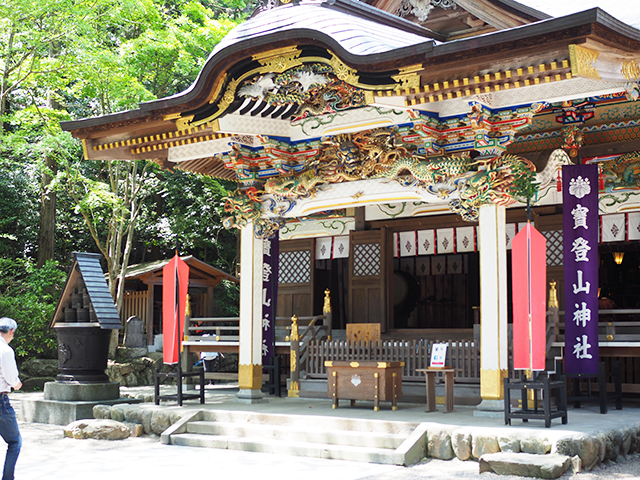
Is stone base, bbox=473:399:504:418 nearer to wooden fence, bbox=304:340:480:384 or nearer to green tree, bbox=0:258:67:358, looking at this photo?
wooden fence, bbox=304:340:480:384

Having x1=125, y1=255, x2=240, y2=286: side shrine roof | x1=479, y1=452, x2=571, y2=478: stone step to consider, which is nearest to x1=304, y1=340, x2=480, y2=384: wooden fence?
x1=479, y1=452, x2=571, y2=478: stone step

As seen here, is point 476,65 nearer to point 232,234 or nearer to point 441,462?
point 441,462

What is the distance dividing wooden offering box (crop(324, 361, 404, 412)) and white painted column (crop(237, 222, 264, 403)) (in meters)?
1.64

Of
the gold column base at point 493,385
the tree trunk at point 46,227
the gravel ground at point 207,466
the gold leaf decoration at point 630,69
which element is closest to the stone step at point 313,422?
the gravel ground at point 207,466

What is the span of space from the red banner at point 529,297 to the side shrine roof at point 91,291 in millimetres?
6298

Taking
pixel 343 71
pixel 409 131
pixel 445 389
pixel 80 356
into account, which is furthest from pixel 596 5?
pixel 80 356

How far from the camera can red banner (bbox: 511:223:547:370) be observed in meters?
7.57

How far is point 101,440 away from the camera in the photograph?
904 cm

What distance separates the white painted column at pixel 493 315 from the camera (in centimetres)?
834

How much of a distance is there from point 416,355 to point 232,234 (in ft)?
47.9

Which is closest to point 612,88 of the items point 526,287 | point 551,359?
point 526,287

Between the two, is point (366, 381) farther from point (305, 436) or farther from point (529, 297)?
point (529, 297)

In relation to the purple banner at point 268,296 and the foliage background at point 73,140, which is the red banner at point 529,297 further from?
the foliage background at point 73,140

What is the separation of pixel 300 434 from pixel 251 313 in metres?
3.04
